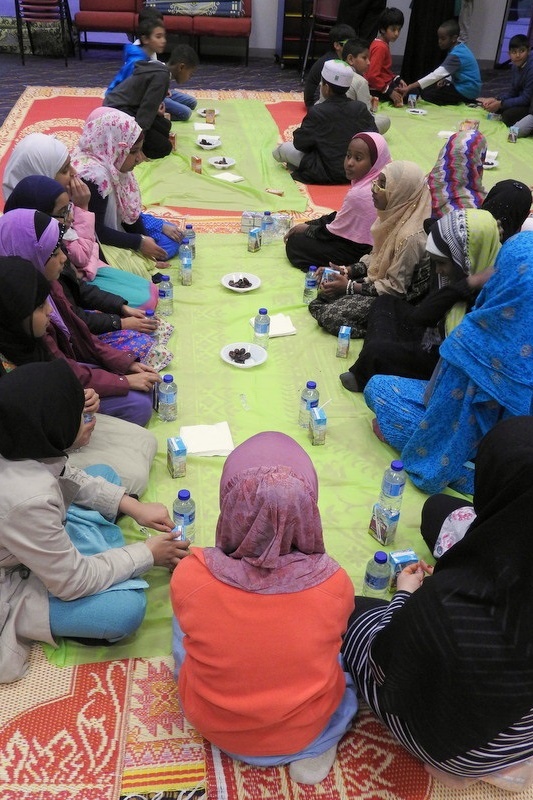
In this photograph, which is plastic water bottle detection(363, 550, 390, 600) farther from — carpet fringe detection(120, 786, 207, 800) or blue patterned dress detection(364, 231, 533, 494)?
carpet fringe detection(120, 786, 207, 800)

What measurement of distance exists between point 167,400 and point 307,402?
2.05 ft

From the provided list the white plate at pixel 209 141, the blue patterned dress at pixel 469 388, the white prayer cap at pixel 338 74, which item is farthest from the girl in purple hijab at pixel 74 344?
the white plate at pixel 209 141

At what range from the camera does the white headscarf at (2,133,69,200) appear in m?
3.27

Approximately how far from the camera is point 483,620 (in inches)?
56.1

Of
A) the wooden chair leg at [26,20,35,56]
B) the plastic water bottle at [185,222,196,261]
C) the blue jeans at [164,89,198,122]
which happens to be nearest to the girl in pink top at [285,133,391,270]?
the plastic water bottle at [185,222,196,261]

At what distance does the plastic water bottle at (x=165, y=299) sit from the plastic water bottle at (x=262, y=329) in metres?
0.54

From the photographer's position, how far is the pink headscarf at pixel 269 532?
5.05 ft

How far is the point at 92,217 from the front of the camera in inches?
138

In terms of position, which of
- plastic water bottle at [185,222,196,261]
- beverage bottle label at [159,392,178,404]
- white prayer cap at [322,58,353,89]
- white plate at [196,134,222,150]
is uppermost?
white prayer cap at [322,58,353,89]

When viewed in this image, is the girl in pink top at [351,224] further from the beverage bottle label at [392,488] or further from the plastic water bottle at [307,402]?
the beverage bottle label at [392,488]

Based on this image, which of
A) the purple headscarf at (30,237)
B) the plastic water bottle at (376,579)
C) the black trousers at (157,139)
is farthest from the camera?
the black trousers at (157,139)

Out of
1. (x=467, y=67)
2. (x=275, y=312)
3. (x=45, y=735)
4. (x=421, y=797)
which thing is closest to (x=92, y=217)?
(x=275, y=312)

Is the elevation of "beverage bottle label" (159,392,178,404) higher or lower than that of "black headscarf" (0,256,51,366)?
lower

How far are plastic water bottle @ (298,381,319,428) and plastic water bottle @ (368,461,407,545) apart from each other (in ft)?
1.78
